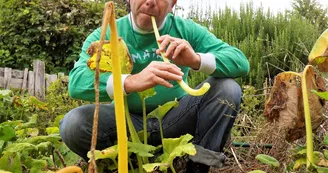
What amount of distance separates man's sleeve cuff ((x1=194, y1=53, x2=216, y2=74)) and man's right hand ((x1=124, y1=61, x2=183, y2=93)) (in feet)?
1.24

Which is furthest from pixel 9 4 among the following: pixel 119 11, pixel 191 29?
pixel 191 29

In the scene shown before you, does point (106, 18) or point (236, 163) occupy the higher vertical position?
point (106, 18)

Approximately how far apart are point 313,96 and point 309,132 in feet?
0.37

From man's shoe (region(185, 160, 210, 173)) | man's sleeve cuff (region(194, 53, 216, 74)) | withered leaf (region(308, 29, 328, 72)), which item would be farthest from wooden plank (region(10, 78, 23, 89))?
withered leaf (region(308, 29, 328, 72))

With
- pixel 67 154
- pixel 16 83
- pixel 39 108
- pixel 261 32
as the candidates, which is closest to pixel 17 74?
pixel 16 83

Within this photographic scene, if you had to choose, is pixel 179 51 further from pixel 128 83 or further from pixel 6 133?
pixel 6 133

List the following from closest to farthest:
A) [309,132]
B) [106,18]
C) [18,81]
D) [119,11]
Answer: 1. [106,18]
2. [309,132]
3. [18,81]
4. [119,11]

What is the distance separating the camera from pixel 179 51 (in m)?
1.37

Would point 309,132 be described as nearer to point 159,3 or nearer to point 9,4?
point 159,3

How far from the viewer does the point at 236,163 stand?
6.46ft

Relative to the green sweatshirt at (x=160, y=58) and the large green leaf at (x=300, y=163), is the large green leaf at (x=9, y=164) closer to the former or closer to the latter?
the green sweatshirt at (x=160, y=58)

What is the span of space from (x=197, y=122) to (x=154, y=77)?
697 mm

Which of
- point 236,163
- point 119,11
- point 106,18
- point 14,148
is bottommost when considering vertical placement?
point 236,163

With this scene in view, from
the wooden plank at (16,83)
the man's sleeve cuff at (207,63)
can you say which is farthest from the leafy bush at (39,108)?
the wooden plank at (16,83)
